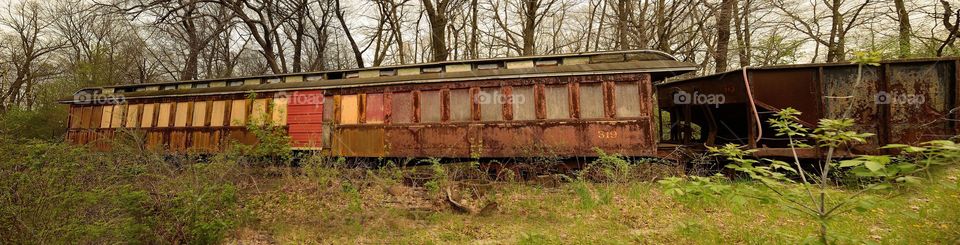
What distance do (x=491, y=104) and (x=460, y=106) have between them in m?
0.70

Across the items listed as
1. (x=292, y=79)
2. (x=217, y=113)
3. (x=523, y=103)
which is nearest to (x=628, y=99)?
(x=523, y=103)

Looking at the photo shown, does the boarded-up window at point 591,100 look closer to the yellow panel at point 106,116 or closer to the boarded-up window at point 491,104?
the boarded-up window at point 491,104

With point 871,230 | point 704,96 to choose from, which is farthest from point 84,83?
point 871,230

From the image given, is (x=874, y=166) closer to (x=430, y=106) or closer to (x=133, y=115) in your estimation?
(x=430, y=106)

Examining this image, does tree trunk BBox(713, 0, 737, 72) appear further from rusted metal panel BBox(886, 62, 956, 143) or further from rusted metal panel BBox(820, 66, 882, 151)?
rusted metal panel BBox(886, 62, 956, 143)

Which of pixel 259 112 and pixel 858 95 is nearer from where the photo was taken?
pixel 858 95

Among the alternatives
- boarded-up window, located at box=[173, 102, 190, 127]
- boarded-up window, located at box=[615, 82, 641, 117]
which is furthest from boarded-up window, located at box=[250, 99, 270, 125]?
boarded-up window, located at box=[615, 82, 641, 117]

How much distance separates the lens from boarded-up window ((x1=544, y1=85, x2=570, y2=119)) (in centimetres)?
778

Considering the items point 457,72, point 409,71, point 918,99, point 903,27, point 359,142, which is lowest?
point 359,142

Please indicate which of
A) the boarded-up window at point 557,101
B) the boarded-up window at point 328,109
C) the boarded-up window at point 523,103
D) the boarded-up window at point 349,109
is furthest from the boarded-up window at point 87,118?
the boarded-up window at point 557,101

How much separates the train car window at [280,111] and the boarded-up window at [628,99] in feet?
25.5

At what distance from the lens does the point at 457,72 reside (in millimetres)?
8633

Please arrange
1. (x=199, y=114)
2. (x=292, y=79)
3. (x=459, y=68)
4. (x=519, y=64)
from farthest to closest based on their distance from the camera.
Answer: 1. (x=199, y=114)
2. (x=292, y=79)
3. (x=459, y=68)
4. (x=519, y=64)

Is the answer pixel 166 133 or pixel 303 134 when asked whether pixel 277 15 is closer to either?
pixel 166 133
